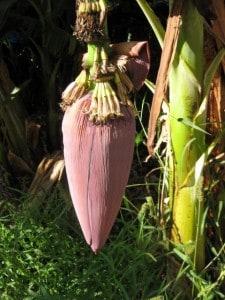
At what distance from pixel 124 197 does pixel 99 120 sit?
0.73 metres

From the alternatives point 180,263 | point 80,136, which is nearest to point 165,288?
point 180,263

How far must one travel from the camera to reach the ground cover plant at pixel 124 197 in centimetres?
92

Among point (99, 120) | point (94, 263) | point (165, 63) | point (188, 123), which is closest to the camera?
point (99, 120)

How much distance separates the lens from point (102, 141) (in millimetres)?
492

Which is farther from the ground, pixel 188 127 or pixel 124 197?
pixel 188 127

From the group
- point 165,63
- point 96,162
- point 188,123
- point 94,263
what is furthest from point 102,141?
point 94,263

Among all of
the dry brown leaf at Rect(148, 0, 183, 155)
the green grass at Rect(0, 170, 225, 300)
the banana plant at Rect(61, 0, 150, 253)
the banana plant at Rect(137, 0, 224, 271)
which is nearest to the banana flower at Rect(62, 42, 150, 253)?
the banana plant at Rect(61, 0, 150, 253)

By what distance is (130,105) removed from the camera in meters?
0.49

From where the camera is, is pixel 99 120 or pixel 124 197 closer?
pixel 99 120

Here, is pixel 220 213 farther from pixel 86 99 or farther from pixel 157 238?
pixel 86 99

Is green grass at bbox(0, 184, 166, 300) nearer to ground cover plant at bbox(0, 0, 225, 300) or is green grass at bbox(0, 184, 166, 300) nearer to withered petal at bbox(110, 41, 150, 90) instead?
ground cover plant at bbox(0, 0, 225, 300)

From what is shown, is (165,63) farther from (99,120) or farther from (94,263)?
(94,263)

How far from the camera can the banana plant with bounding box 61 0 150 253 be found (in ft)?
1.50

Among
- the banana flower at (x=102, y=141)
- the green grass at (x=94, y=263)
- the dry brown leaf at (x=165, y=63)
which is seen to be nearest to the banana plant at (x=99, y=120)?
the banana flower at (x=102, y=141)
